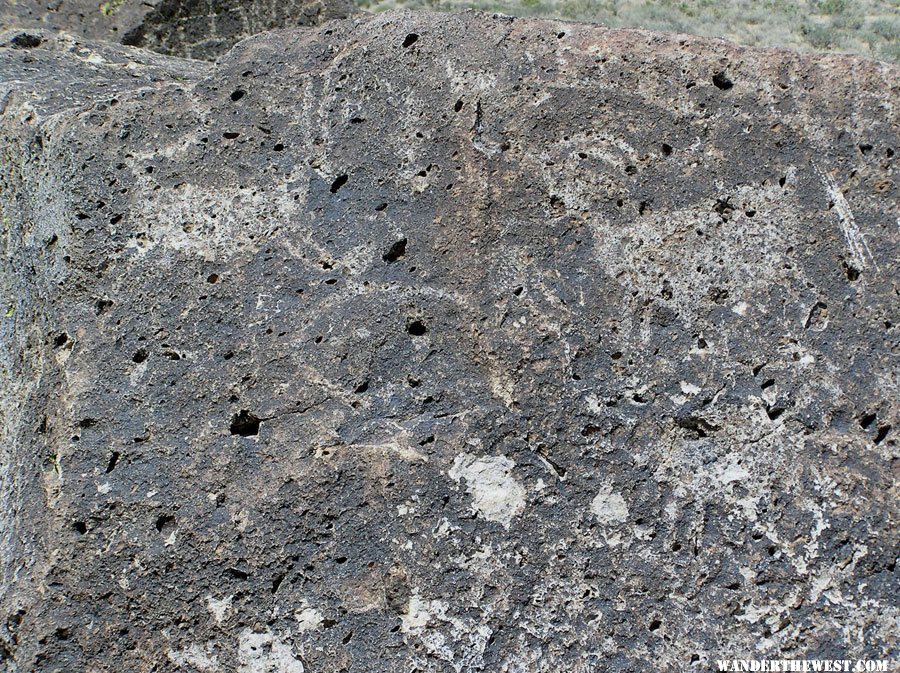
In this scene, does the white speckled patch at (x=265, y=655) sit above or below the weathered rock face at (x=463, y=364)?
below

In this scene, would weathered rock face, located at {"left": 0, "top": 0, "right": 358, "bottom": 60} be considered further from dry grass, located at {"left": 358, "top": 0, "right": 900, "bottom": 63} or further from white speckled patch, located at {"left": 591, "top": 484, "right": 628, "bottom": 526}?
dry grass, located at {"left": 358, "top": 0, "right": 900, "bottom": 63}

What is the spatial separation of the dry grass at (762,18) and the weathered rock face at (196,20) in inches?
135

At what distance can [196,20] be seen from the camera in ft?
11.7

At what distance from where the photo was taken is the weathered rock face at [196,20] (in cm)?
353

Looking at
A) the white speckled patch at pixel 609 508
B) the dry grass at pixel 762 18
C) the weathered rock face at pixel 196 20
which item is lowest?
the dry grass at pixel 762 18

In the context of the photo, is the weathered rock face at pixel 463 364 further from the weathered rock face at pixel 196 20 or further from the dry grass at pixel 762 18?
the dry grass at pixel 762 18

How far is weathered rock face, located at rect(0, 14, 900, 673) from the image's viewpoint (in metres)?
1.51

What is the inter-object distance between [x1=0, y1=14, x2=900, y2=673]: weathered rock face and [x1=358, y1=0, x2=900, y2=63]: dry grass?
4.76 metres

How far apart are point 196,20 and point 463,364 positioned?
2.61 metres

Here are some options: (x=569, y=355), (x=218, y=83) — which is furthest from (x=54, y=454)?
(x=569, y=355)

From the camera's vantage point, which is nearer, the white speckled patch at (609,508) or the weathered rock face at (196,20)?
the white speckled patch at (609,508)

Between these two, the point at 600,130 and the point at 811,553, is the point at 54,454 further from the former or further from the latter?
the point at 811,553

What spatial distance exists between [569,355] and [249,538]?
0.69 meters

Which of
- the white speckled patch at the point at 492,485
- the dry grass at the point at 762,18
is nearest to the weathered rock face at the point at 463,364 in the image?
the white speckled patch at the point at 492,485
